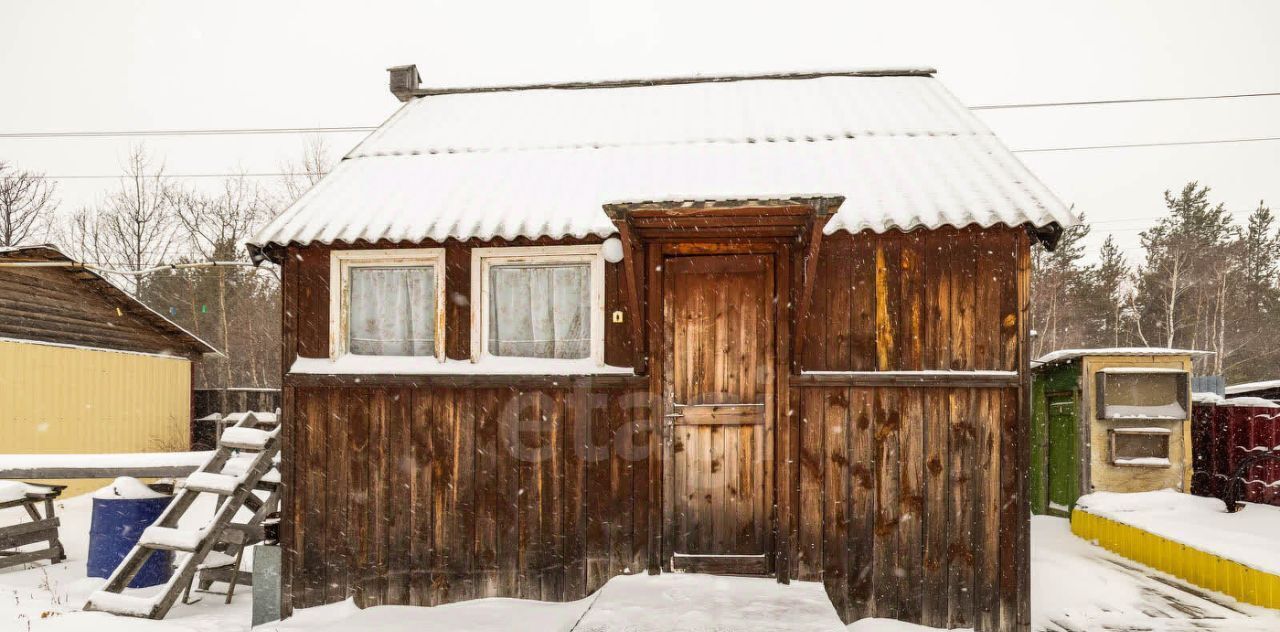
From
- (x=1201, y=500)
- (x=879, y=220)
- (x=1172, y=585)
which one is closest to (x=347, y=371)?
(x=879, y=220)

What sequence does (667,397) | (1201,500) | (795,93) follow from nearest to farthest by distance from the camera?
(667,397)
(795,93)
(1201,500)

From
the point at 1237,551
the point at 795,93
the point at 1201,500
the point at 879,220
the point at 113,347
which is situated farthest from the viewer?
the point at 113,347

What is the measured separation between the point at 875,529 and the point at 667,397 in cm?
195

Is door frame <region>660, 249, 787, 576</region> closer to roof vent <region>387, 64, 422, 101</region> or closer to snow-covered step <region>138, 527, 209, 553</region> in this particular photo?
snow-covered step <region>138, 527, 209, 553</region>

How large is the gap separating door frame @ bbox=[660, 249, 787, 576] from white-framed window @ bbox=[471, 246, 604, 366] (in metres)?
0.69

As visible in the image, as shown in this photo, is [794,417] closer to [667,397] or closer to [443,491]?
[667,397]

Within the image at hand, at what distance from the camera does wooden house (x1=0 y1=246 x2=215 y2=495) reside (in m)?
14.3

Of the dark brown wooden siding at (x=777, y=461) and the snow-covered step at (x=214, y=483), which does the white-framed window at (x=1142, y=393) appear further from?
the snow-covered step at (x=214, y=483)

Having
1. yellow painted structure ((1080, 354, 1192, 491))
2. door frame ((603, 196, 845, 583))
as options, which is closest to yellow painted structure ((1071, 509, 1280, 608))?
yellow painted structure ((1080, 354, 1192, 491))

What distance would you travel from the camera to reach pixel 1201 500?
31.0ft

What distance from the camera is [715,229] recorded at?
6145 millimetres

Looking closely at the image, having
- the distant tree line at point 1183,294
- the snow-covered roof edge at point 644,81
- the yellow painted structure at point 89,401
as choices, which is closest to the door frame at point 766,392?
the snow-covered roof edge at point 644,81

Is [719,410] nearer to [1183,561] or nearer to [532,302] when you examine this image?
[532,302]

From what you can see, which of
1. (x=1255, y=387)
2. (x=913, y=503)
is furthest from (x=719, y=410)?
(x=1255, y=387)
